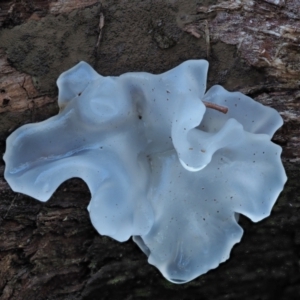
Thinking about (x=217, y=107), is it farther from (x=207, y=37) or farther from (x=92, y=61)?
(x=92, y=61)

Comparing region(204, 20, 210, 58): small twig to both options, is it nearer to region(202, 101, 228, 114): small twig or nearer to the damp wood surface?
the damp wood surface

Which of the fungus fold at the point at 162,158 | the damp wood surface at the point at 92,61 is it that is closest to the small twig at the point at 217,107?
the fungus fold at the point at 162,158

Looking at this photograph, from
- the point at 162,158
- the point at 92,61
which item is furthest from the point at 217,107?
the point at 92,61

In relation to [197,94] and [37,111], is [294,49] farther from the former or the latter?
[37,111]

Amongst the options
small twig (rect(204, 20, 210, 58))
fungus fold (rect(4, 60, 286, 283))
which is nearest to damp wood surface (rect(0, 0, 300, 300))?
small twig (rect(204, 20, 210, 58))

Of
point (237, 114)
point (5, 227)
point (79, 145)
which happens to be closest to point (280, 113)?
point (237, 114)
